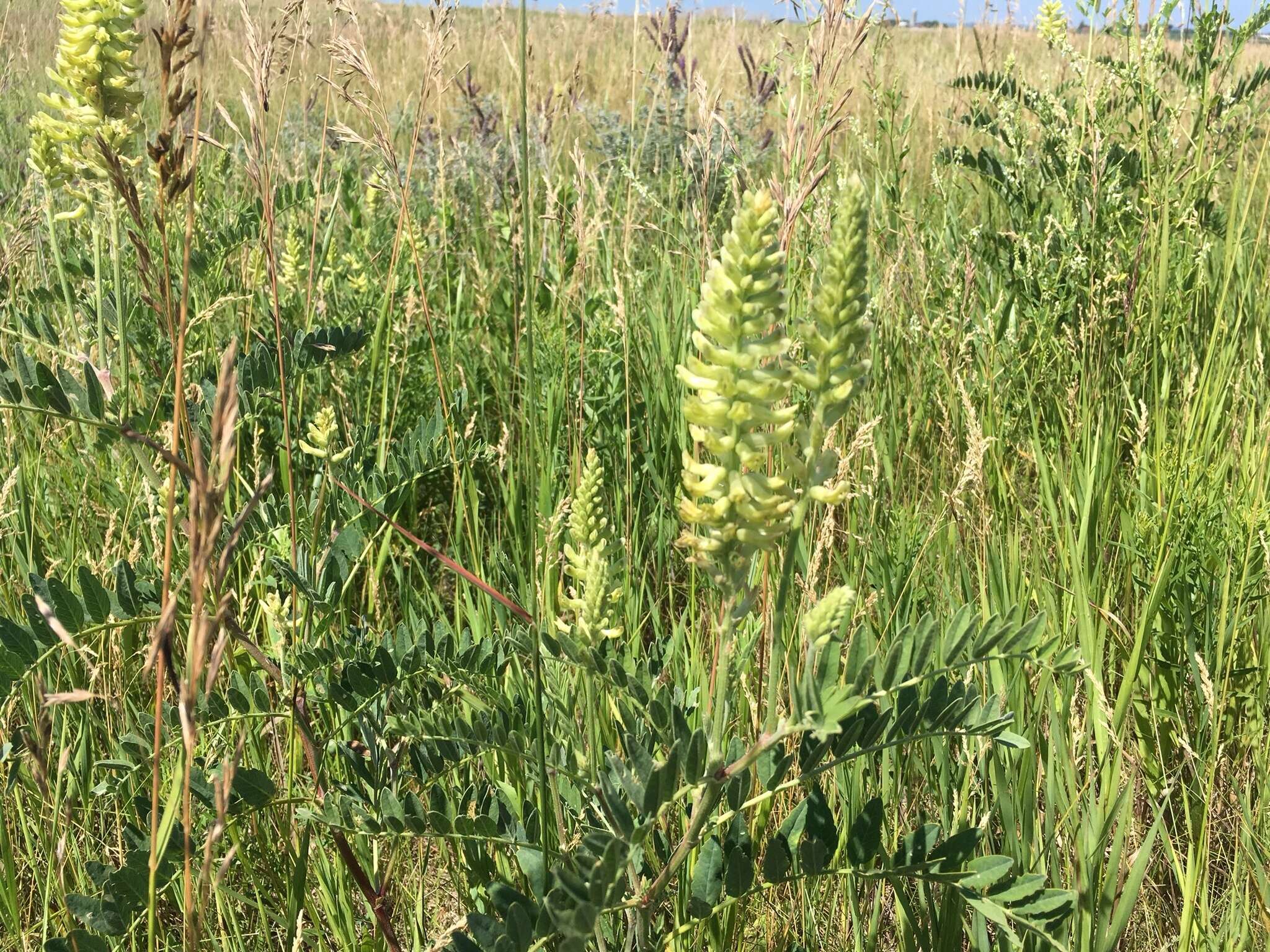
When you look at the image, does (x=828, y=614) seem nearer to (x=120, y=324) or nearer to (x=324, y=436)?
(x=324, y=436)

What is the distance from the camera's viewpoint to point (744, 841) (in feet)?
3.81

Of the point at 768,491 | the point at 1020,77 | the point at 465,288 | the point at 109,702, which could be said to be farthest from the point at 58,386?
the point at 1020,77

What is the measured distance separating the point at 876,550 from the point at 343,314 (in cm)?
174

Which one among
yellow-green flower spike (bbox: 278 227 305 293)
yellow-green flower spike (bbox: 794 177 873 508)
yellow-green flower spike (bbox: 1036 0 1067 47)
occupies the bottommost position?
yellow-green flower spike (bbox: 278 227 305 293)

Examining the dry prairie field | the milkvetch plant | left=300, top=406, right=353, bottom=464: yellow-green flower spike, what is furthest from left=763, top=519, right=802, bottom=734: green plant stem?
the milkvetch plant

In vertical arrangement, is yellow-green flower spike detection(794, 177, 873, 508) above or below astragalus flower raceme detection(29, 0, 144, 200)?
below

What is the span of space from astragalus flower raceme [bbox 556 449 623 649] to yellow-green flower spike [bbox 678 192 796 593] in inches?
10.7

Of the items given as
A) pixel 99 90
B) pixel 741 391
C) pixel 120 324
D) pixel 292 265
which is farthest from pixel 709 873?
pixel 292 265

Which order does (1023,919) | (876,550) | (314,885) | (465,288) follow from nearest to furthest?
(1023,919), (314,885), (876,550), (465,288)

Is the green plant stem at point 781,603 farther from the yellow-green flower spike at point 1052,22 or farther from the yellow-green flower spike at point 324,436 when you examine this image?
the yellow-green flower spike at point 1052,22

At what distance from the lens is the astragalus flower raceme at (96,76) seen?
1.64 metres

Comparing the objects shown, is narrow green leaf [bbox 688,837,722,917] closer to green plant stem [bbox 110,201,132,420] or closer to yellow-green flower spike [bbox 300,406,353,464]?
yellow-green flower spike [bbox 300,406,353,464]

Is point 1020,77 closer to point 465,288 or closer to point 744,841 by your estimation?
point 465,288

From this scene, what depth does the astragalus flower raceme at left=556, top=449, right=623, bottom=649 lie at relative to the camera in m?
1.18
